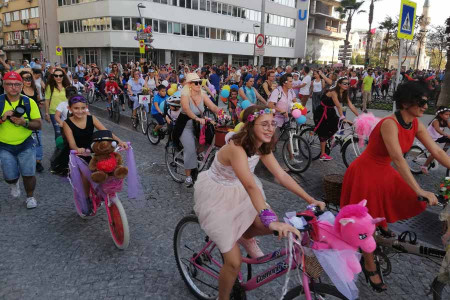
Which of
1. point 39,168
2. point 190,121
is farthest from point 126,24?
point 190,121

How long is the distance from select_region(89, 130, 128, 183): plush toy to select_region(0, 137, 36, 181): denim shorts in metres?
1.75

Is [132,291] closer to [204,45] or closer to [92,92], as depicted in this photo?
[92,92]

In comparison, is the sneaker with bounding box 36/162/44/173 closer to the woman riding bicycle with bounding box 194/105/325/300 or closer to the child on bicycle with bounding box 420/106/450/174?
the woman riding bicycle with bounding box 194/105/325/300

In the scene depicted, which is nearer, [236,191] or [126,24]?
[236,191]

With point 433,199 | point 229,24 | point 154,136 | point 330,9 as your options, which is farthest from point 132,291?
point 330,9

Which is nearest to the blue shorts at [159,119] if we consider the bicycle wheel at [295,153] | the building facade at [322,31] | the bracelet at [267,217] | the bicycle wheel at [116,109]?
the bicycle wheel at [295,153]

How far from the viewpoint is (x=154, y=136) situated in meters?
8.91

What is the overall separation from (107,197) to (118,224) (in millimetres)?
335

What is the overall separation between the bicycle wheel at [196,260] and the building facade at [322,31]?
212 feet

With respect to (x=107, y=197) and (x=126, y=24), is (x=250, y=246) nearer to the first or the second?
(x=107, y=197)

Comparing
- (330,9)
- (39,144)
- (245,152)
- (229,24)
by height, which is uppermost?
(330,9)

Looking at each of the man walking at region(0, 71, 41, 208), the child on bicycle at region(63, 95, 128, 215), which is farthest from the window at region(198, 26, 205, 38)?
the child on bicycle at region(63, 95, 128, 215)

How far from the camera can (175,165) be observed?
6.27 metres

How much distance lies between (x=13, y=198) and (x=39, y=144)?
1.75m
